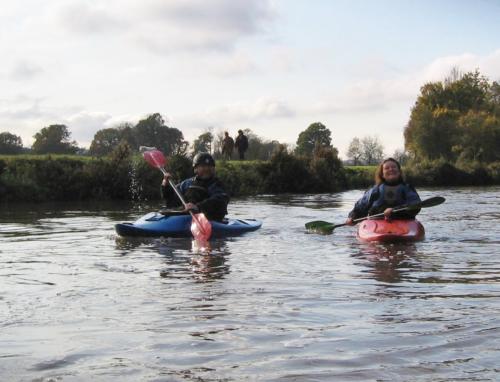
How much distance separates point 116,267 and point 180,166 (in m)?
13.6

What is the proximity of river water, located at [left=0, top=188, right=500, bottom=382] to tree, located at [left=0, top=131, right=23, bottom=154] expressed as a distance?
23849mm

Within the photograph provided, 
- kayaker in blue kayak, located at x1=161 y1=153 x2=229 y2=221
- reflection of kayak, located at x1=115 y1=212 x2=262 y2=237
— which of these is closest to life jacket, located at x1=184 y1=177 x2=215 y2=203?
kayaker in blue kayak, located at x1=161 y1=153 x2=229 y2=221

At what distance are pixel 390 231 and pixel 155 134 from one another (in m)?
37.7

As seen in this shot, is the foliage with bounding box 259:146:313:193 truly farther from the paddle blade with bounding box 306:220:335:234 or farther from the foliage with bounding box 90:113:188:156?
the foliage with bounding box 90:113:188:156

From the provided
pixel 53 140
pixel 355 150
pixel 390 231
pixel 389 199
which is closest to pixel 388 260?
pixel 390 231

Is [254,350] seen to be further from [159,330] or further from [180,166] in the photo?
[180,166]

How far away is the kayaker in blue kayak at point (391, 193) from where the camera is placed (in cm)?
901

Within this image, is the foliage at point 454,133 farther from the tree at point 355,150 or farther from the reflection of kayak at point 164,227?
the reflection of kayak at point 164,227

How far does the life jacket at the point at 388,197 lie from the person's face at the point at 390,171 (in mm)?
99

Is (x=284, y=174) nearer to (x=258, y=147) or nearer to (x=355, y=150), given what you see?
(x=258, y=147)

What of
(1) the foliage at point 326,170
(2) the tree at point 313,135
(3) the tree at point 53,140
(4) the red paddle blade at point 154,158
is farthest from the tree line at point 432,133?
(4) the red paddle blade at point 154,158

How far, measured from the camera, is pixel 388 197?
9.18 meters

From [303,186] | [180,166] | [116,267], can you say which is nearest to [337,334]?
[116,267]

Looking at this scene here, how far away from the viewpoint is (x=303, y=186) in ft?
84.0
